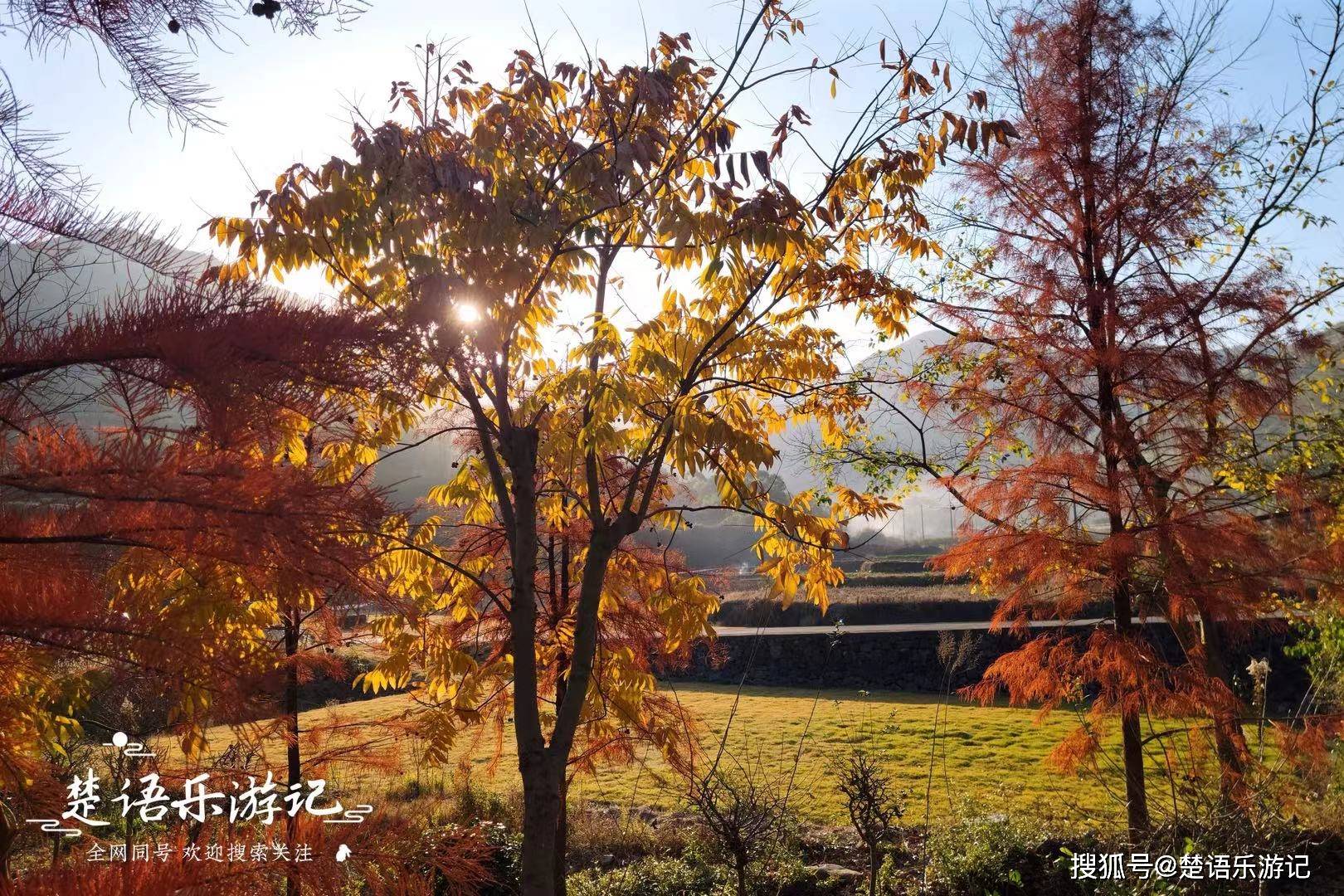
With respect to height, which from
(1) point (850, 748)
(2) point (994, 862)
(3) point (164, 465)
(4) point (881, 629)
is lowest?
(1) point (850, 748)

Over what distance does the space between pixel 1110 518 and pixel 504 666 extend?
3859 mm

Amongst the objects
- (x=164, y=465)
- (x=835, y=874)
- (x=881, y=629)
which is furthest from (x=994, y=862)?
(x=881, y=629)

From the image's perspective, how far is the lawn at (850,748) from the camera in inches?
284

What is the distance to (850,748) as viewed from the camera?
978 centimetres

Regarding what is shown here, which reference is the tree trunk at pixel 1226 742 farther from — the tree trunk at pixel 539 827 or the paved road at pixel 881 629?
the paved road at pixel 881 629

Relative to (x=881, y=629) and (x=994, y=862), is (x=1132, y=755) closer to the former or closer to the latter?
(x=994, y=862)

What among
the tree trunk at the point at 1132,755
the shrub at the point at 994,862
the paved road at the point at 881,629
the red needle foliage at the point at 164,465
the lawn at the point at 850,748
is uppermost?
the red needle foliage at the point at 164,465

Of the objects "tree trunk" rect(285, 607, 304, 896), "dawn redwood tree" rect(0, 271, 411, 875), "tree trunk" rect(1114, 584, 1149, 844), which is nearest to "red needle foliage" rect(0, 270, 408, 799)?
"dawn redwood tree" rect(0, 271, 411, 875)

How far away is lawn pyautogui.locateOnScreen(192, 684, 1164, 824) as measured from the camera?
7.21 meters

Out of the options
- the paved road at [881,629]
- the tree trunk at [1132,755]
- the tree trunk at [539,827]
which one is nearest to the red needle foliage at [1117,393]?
the tree trunk at [1132,755]

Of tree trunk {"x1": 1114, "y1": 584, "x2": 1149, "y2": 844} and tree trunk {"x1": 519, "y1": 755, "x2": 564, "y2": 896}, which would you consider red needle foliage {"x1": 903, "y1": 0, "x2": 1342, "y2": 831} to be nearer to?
tree trunk {"x1": 1114, "y1": 584, "x2": 1149, "y2": 844}

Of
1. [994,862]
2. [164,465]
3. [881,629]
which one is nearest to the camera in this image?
[164,465]

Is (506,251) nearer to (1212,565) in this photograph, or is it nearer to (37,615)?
(37,615)

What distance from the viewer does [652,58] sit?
3635 millimetres
